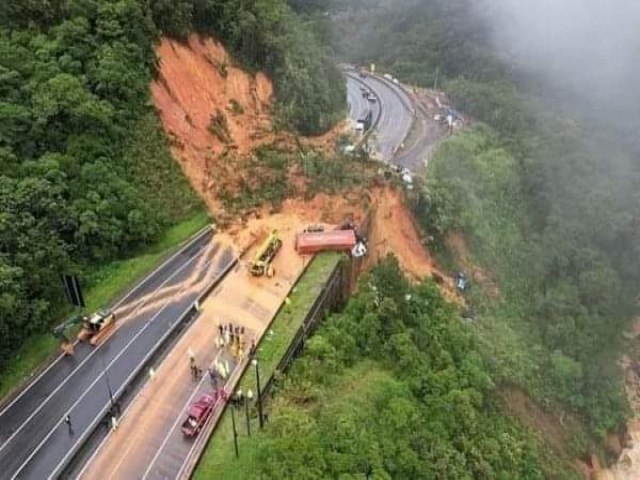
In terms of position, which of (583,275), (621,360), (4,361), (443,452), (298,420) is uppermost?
(4,361)

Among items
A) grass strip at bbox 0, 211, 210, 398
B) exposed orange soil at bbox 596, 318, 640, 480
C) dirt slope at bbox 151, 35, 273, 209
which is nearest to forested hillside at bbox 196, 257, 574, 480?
exposed orange soil at bbox 596, 318, 640, 480

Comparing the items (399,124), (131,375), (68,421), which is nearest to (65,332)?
(131,375)

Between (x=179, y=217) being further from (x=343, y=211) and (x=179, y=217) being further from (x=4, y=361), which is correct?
(x=4, y=361)

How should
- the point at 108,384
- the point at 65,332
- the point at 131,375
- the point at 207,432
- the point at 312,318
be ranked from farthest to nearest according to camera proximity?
the point at 312,318 < the point at 65,332 < the point at 131,375 < the point at 108,384 < the point at 207,432

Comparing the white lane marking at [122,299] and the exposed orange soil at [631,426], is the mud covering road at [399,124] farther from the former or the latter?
the exposed orange soil at [631,426]

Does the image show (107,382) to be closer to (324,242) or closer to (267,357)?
(267,357)

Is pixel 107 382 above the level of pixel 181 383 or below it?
above

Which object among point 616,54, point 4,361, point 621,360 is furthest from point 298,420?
point 616,54
